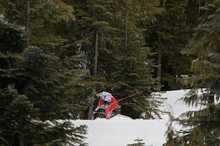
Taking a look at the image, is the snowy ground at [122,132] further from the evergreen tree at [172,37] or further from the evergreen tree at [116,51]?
the evergreen tree at [172,37]

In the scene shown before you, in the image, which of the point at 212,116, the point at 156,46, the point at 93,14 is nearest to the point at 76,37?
the point at 93,14

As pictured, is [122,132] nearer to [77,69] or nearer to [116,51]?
[77,69]

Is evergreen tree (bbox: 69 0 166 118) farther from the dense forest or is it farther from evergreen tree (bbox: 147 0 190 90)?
evergreen tree (bbox: 147 0 190 90)

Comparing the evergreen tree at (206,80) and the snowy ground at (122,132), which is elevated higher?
the evergreen tree at (206,80)

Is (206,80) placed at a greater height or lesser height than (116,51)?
lesser

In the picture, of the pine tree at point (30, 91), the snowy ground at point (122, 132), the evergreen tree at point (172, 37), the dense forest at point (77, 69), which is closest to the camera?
the dense forest at point (77, 69)

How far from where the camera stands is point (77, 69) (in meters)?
8.43

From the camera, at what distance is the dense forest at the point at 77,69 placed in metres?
5.73

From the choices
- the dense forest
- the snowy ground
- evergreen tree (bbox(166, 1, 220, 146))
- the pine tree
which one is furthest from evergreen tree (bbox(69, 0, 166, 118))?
evergreen tree (bbox(166, 1, 220, 146))

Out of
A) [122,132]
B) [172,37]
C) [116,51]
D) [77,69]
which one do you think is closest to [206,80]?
[77,69]

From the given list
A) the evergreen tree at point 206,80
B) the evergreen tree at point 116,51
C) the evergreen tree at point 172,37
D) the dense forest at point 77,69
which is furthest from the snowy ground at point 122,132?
the evergreen tree at point 172,37

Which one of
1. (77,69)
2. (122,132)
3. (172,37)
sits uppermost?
(172,37)

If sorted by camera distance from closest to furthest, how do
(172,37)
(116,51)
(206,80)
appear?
1. (206,80)
2. (116,51)
3. (172,37)

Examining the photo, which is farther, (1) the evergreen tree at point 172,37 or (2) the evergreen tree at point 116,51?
(1) the evergreen tree at point 172,37
